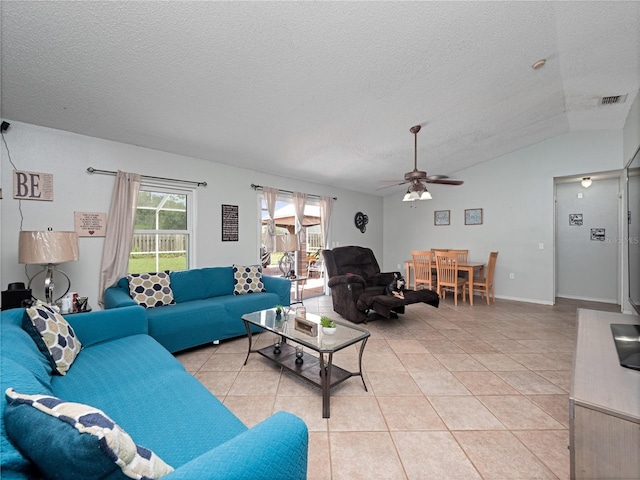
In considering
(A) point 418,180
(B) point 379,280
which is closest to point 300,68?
(A) point 418,180

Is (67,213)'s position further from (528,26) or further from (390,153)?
(528,26)

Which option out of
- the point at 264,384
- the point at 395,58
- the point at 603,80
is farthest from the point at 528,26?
the point at 264,384

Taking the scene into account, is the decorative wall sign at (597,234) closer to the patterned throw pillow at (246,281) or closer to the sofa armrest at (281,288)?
the sofa armrest at (281,288)

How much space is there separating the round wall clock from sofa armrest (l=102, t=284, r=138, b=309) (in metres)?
4.74

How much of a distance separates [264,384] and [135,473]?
1732 millimetres

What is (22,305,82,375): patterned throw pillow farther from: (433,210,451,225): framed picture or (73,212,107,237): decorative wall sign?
(433,210,451,225): framed picture

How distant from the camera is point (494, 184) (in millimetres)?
5570

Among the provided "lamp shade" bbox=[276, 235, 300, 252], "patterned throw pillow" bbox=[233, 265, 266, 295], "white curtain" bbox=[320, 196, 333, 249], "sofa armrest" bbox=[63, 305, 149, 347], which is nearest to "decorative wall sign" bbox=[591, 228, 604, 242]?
"white curtain" bbox=[320, 196, 333, 249]

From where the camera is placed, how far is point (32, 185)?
2.69 meters

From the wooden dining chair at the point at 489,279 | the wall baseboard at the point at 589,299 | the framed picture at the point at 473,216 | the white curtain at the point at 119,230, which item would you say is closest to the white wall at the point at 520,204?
the framed picture at the point at 473,216

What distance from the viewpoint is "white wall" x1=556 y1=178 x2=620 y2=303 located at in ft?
16.3

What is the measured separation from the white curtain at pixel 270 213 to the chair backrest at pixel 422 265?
2.74m

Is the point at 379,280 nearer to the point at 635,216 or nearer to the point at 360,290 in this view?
the point at 360,290

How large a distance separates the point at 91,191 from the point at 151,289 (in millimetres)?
1277
